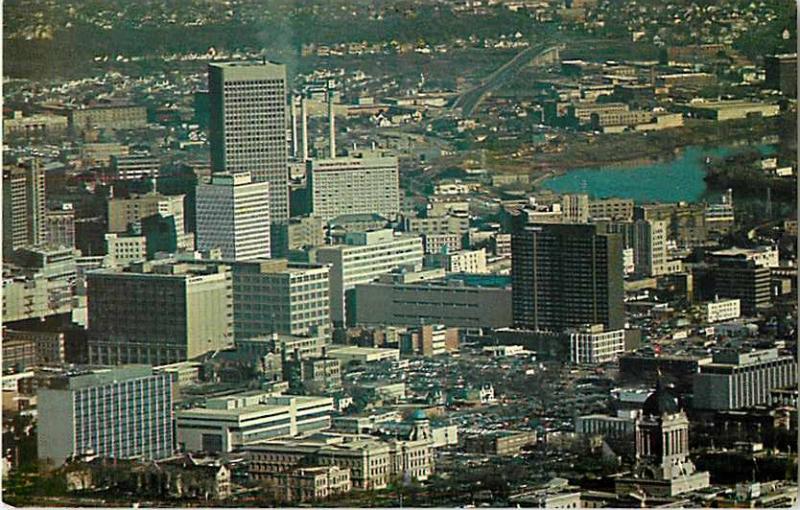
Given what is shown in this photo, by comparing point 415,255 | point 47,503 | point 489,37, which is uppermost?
point 489,37

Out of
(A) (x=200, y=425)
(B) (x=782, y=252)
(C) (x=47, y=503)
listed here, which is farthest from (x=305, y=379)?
(B) (x=782, y=252)

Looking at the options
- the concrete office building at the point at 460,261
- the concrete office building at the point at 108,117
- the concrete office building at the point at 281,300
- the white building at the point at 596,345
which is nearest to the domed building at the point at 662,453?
the white building at the point at 596,345

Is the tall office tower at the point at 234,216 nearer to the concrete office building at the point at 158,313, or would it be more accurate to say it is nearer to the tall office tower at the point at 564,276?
the concrete office building at the point at 158,313

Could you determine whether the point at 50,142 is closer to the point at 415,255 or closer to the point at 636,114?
the point at 415,255

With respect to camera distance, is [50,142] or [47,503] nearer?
[47,503]

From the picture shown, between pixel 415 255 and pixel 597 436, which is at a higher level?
Answer: pixel 415 255

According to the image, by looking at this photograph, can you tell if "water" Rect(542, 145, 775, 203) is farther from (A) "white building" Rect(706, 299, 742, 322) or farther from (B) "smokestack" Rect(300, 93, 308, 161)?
(B) "smokestack" Rect(300, 93, 308, 161)
